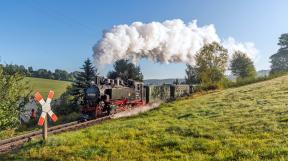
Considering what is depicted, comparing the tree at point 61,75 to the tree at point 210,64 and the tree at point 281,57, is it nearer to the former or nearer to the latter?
the tree at point 281,57

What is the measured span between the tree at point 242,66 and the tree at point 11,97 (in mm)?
73373

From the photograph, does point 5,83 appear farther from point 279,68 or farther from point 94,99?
point 279,68

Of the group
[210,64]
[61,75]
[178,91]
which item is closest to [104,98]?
[178,91]

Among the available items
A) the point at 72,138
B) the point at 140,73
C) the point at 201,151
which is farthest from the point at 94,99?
the point at 140,73

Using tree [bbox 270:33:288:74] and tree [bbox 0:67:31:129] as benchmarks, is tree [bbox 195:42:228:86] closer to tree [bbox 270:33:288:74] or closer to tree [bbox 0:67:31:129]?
tree [bbox 0:67:31:129]

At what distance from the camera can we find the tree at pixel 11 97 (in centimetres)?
2484

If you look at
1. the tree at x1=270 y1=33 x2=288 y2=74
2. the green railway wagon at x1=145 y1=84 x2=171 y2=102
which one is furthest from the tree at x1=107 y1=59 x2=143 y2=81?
the tree at x1=270 y1=33 x2=288 y2=74

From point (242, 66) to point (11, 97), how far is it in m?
79.1

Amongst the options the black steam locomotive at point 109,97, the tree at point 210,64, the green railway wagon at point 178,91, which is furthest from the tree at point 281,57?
the black steam locomotive at point 109,97

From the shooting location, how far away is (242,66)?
3772 inches

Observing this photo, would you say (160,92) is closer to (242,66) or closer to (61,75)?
(242,66)

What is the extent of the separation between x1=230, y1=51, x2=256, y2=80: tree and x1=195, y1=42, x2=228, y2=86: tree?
3788 centimetres

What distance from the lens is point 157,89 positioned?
46812 millimetres

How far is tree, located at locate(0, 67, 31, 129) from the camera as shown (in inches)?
978
